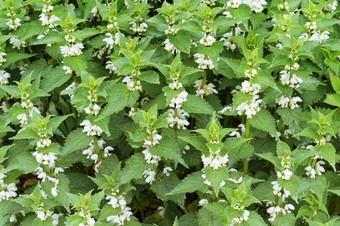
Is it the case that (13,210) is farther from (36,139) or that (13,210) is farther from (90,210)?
(90,210)

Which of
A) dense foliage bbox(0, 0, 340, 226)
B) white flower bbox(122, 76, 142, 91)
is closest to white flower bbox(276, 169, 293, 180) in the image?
dense foliage bbox(0, 0, 340, 226)

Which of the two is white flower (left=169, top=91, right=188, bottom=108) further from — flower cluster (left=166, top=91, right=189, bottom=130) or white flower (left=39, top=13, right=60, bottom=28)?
white flower (left=39, top=13, right=60, bottom=28)

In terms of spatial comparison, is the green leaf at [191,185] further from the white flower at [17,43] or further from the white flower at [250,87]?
the white flower at [17,43]

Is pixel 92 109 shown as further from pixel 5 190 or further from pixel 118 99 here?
pixel 5 190

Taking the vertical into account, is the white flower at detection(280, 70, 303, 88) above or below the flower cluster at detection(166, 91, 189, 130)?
above

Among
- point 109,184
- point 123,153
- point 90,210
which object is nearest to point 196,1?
point 123,153
